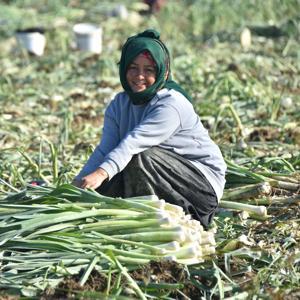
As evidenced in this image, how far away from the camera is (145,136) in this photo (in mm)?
4117

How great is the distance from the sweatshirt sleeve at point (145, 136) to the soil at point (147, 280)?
590mm

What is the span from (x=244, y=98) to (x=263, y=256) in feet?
11.2

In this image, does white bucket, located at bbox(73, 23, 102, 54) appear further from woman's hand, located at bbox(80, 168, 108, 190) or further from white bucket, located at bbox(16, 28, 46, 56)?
woman's hand, located at bbox(80, 168, 108, 190)

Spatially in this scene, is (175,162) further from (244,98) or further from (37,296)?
(244,98)

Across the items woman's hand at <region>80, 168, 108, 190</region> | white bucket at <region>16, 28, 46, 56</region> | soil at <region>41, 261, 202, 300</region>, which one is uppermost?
woman's hand at <region>80, 168, 108, 190</region>

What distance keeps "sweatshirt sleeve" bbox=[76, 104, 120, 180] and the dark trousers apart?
5.0 inches

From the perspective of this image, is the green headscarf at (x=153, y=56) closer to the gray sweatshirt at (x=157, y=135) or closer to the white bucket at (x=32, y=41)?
the gray sweatshirt at (x=157, y=135)

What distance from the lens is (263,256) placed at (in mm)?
3834

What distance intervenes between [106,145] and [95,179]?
1.26 feet

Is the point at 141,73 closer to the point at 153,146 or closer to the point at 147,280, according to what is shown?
the point at 153,146

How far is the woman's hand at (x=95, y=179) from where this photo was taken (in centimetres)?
404

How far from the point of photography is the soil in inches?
135

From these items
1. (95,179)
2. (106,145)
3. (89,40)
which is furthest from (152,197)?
(89,40)

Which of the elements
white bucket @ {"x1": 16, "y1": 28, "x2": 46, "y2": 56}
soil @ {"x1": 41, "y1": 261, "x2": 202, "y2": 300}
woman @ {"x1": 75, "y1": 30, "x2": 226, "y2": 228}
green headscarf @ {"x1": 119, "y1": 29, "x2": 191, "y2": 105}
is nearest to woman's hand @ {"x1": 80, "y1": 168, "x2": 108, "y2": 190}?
woman @ {"x1": 75, "y1": 30, "x2": 226, "y2": 228}
